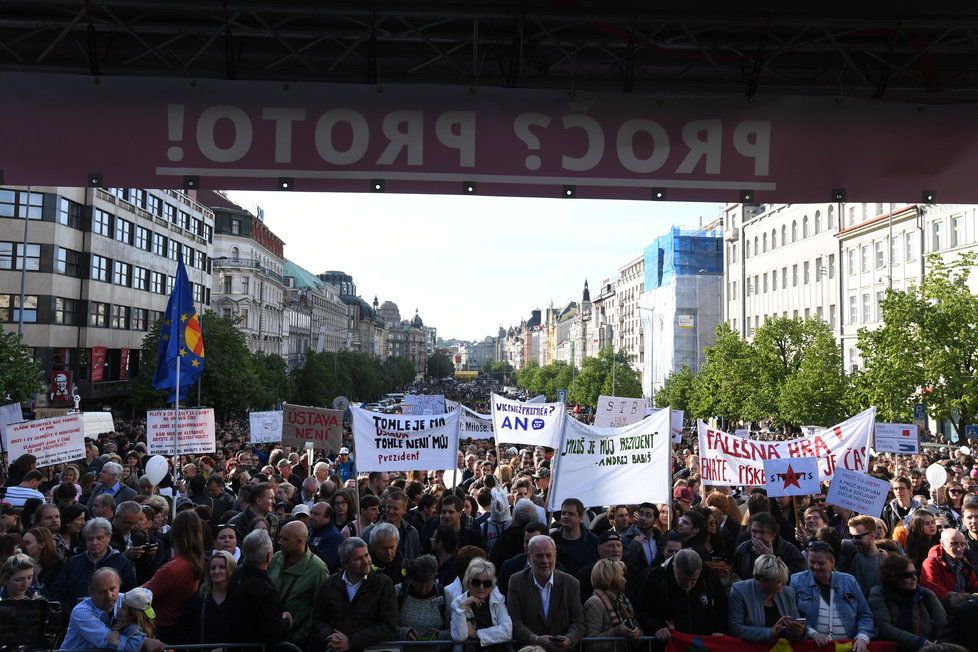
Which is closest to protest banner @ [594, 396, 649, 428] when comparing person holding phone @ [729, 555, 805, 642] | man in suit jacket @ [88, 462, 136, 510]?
man in suit jacket @ [88, 462, 136, 510]

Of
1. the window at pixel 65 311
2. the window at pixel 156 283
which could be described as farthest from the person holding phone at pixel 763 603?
the window at pixel 156 283

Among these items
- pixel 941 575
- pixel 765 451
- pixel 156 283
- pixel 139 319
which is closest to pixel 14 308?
pixel 139 319

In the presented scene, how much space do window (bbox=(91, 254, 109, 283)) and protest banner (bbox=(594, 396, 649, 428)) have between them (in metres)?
38.8

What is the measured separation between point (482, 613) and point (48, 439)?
1085cm

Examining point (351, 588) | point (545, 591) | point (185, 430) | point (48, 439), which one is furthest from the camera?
point (185, 430)

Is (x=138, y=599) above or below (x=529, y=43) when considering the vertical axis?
below

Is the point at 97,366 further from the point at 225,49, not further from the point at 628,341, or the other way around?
the point at 628,341

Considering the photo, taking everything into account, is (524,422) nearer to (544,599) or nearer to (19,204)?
(544,599)

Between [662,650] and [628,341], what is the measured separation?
115 meters

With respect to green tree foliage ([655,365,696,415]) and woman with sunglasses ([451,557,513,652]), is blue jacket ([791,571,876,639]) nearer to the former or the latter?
woman with sunglasses ([451,557,513,652])

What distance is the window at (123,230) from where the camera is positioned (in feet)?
178

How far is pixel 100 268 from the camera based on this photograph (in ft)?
174

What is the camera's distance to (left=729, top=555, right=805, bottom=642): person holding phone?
7.06 m

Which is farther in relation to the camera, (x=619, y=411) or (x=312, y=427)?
(x=619, y=411)
